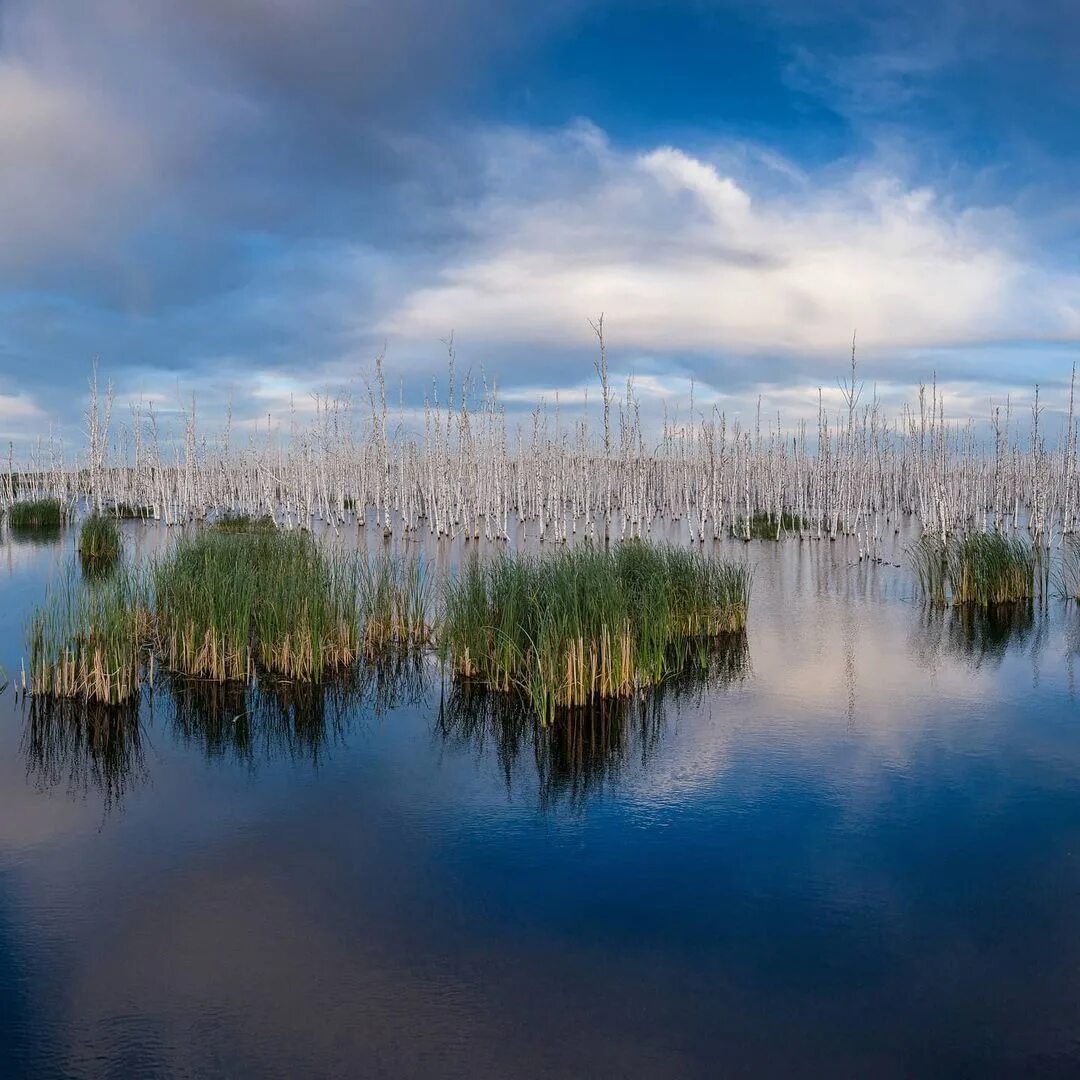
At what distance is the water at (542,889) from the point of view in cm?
414

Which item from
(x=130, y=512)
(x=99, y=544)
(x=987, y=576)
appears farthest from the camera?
(x=130, y=512)

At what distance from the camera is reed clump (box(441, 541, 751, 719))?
8.95 m

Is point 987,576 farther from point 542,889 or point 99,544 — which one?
point 99,544

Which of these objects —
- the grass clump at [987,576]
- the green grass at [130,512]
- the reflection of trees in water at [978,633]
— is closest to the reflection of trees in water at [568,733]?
the reflection of trees in water at [978,633]

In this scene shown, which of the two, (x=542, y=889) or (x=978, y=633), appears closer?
(x=542, y=889)

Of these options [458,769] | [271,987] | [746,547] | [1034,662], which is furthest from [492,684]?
[746,547]

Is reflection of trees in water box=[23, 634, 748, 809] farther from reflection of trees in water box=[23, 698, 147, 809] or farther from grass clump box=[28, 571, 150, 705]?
grass clump box=[28, 571, 150, 705]

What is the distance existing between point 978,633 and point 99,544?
61.7 feet

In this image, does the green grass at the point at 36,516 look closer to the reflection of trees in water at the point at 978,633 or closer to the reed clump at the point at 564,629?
the reed clump at the point at 564,629

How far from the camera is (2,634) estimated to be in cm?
1263

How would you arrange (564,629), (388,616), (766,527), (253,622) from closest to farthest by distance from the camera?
(564,629), (253,622), (388,616), (766,527)

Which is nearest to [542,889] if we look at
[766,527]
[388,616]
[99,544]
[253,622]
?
[253,622]

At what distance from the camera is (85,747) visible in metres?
8.07

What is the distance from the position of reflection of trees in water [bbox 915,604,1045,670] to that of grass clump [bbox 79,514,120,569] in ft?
54.2
